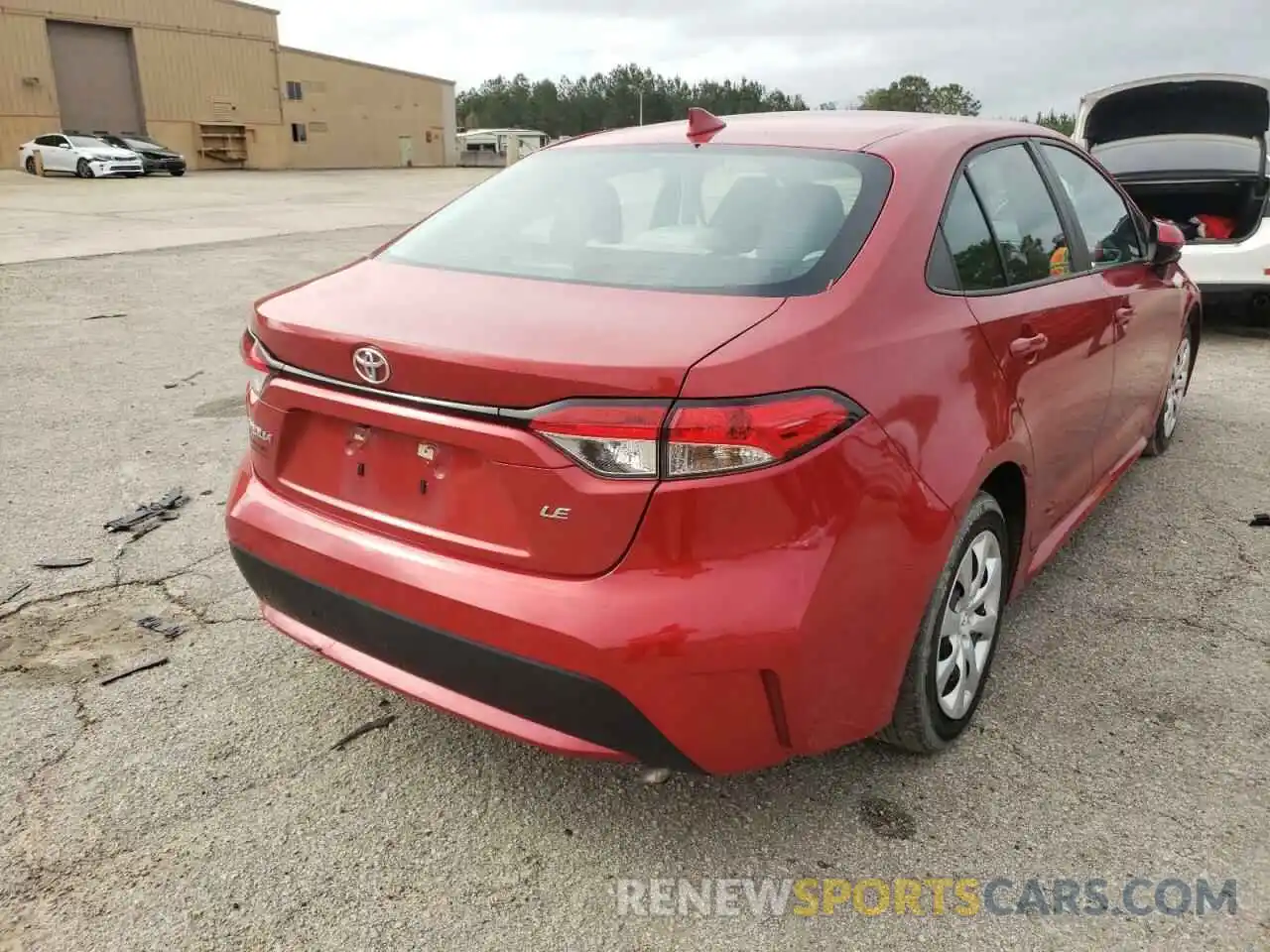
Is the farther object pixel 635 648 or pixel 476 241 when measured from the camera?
pixel 476 241

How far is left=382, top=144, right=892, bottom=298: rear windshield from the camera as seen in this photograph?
7.47 feet

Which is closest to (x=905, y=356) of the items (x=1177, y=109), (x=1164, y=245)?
(x=1164, y=245)

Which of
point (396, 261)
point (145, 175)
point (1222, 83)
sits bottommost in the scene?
point (145, 175)

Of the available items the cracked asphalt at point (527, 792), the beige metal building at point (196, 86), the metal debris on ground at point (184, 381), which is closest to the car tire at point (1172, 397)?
the cracked asphalt at point (527, 792)

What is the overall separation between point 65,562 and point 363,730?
1.79 meters

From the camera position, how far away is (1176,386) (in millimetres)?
5055

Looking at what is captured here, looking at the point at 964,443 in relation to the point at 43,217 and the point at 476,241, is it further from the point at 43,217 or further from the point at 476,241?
the point at 43,217

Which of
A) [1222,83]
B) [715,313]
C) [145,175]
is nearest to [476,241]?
[715,313]

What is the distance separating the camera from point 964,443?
2305 millimetres

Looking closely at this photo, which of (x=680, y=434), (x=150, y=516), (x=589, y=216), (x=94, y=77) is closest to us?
(x=680, y=434)

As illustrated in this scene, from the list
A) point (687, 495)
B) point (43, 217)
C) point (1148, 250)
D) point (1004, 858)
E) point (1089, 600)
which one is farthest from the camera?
point (43, 217)

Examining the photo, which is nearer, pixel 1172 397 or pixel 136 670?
pixel 136 670

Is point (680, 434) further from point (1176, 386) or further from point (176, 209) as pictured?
point (176, 209)

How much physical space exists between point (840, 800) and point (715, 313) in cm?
128
